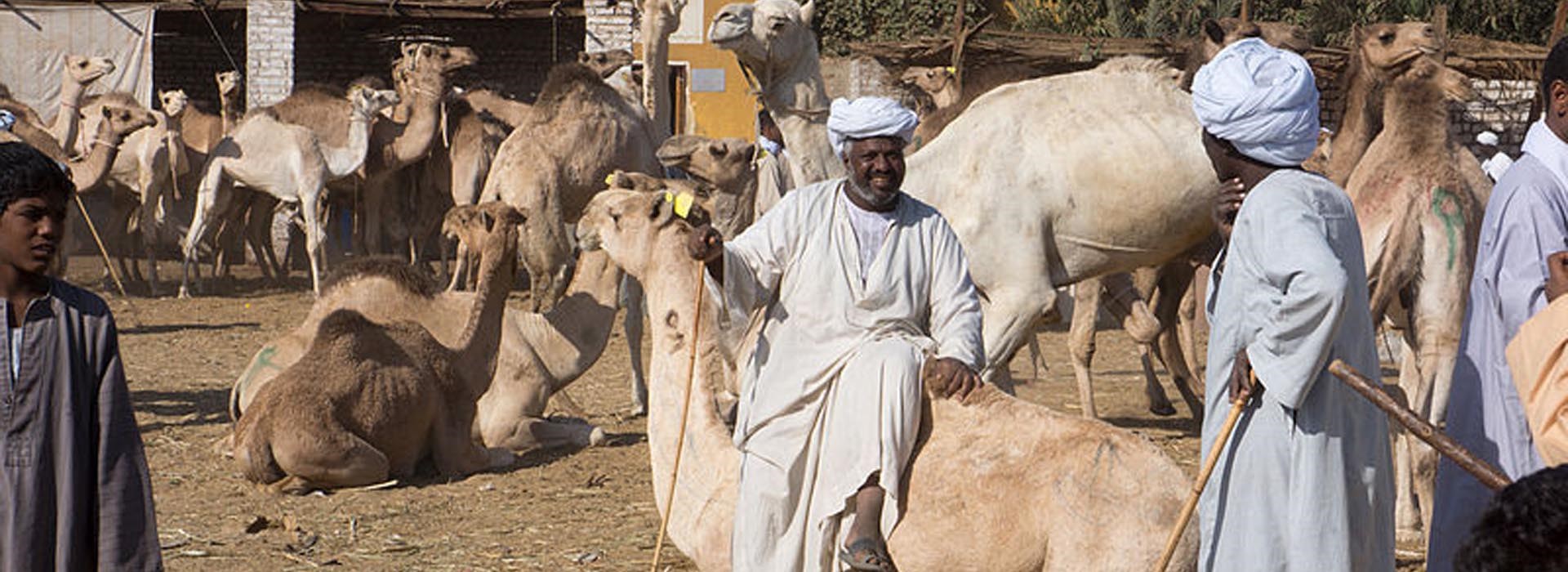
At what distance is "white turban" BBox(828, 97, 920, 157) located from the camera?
5242 millimetres

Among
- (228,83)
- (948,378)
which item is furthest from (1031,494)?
(228,83)

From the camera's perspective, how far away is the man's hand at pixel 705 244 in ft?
16.9

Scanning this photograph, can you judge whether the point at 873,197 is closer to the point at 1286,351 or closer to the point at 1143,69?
the point at 1286,351

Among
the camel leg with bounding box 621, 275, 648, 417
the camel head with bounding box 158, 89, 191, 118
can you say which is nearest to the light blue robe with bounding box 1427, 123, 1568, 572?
the camel leg with bounding box 621, 275, 648, 417

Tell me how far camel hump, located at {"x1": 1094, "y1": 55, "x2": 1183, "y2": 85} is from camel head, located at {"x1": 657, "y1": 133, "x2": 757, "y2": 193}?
216 cm

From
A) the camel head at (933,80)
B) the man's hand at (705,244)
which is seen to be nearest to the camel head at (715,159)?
the man's hand at (705,244)

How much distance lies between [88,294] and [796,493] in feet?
6.55

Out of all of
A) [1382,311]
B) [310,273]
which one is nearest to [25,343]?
[1382,311]

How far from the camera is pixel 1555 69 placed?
4.16 metres

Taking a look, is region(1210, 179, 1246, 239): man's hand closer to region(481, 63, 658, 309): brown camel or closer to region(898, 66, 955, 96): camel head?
region(481, 63, 658, 309): brown camel

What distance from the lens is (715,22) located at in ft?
31.1

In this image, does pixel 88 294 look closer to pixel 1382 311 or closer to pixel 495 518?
pixel 495 518

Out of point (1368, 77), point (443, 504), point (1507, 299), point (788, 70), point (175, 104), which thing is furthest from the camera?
point (175, 104)

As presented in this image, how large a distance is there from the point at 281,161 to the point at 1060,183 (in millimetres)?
12768
